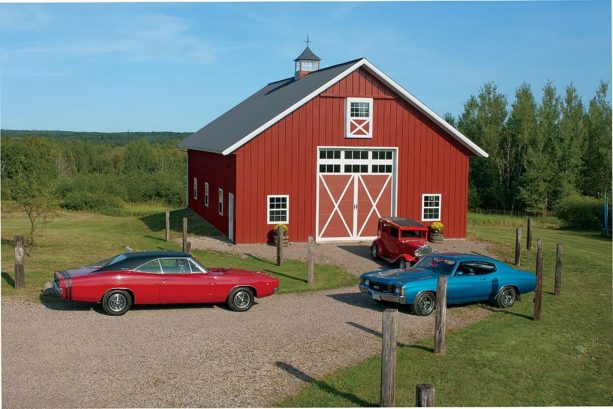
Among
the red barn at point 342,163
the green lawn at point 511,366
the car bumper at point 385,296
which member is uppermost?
the red barn at point 342,163

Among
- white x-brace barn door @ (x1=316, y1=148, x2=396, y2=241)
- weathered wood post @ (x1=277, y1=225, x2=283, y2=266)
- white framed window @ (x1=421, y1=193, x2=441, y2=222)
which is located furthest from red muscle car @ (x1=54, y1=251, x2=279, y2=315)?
white framed window @ (x1=421, y1=193, x2=441, y2=222)

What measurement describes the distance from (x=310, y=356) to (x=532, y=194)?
47.3 m

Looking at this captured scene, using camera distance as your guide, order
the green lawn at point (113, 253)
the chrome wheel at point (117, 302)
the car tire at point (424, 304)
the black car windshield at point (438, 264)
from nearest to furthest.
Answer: the chrome wheel at point (117, 302)
the car tire at point (424, 304)
the black car windshield at point (438, 264)
the green lawn at point (113, 253)

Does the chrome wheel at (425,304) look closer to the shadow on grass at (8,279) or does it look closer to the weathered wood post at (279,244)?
the weathered wood post at (279,244)

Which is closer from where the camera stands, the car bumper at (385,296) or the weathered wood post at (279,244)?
the car bumper at (385,296)

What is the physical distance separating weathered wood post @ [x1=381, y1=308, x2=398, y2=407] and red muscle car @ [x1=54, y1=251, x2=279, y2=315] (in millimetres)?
6217

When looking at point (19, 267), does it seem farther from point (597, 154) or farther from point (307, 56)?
point (597, 154)

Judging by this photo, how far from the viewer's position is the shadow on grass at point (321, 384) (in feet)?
34.0

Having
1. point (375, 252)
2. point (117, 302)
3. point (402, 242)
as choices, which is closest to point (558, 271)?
point (402, 242)

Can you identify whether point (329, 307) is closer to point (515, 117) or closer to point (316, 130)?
point (316, 130)

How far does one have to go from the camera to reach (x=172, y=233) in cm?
2992

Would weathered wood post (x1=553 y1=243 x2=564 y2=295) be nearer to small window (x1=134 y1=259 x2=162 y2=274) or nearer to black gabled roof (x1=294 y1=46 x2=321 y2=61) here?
small window (x1=134 y1=259 x2=162 y2=274)

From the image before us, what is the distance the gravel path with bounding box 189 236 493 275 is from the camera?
75.5ft

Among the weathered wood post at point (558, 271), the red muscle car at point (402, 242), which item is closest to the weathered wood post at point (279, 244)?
the red muscle car at point (402, 242)
